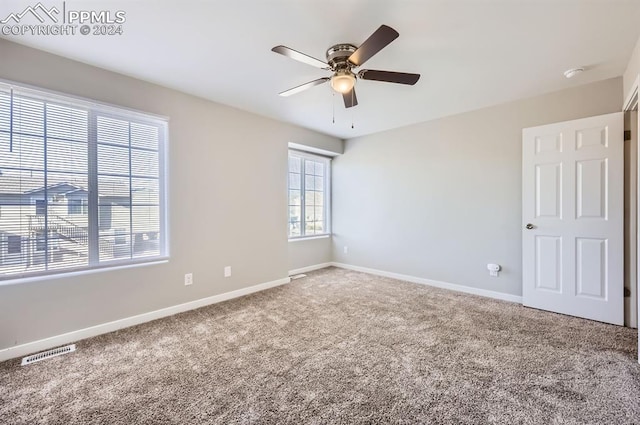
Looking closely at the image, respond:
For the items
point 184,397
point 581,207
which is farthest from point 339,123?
point 184,397

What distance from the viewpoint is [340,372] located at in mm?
2033

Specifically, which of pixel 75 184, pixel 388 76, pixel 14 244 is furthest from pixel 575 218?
pixel 14 244

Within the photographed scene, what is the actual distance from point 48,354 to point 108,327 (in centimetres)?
45

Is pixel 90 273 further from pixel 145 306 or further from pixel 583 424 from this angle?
pixel 583 424

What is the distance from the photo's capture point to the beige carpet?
164 cm

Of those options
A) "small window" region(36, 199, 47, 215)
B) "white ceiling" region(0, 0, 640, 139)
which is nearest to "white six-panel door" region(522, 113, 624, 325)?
"white ceiling" region(0, 0, 640, 139)

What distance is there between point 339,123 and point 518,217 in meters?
2.80

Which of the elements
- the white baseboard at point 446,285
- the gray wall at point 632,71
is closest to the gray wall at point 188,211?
the white baseboard at point 446,285

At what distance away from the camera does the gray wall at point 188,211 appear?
2.35 meters

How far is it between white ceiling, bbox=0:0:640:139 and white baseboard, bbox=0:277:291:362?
2.49m

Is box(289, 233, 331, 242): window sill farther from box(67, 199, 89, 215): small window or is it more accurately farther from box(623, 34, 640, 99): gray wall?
box(623, 34, 640, 99): gray wall

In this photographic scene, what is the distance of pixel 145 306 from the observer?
116 inches

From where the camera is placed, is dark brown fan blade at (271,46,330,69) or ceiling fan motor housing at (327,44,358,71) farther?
ceiling fan motor housing at (327,44,358,71)

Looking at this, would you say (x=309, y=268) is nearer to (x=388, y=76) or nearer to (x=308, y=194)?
(x=308, y=194)
